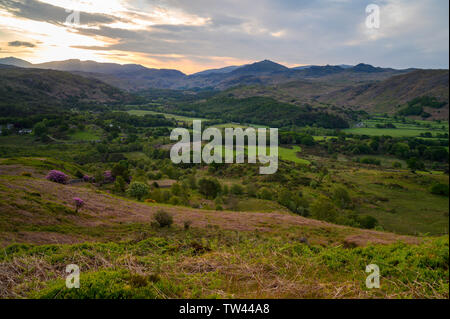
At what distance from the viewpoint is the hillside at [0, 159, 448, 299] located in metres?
6.27

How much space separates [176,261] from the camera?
951 centimetres

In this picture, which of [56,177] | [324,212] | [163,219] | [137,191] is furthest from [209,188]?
[163,219]

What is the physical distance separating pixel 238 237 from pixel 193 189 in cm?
3866

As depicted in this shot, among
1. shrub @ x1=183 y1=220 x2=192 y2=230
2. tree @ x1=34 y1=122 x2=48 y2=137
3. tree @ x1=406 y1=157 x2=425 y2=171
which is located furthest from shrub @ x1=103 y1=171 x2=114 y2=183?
tree @ x1=406 y1=157 x2=425 y2=171

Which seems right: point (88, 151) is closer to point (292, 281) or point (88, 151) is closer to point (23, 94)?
point (292, 281)

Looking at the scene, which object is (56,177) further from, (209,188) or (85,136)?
(85,136)

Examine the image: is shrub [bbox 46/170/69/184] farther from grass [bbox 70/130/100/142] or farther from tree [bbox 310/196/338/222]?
grass [bbox 70/130/100/142]

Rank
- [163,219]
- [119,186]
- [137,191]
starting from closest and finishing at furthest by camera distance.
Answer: [163,219], [137,191], [119,186]

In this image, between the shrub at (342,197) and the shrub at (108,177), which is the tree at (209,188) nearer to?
the shrub at (108,177)

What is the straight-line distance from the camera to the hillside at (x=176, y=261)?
6270mm

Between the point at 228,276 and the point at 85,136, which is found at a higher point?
the point at 85,136

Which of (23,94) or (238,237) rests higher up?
(23,94)

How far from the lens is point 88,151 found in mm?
61500
